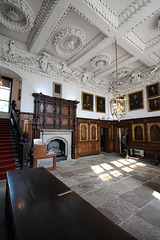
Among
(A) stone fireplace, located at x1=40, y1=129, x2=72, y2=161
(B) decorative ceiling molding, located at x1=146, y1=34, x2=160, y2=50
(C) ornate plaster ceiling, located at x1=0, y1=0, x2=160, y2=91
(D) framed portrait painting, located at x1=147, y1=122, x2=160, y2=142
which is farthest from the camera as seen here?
(D) framed portrait painting, located at x1=147, y1=122, x2=160, y2=142

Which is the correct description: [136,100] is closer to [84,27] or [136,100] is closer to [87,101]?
[87,101]

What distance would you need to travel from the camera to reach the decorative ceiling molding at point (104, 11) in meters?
3.86

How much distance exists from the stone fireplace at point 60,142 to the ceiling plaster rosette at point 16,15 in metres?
5.04

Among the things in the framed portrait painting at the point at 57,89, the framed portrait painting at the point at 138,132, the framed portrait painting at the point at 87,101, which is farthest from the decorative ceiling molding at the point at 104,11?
the framed portrait painting at the point at 138,132

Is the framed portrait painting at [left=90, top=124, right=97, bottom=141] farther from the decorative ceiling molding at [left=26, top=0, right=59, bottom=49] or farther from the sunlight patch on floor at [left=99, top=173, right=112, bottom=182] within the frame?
the decorative ceiling molding at [left=26, top=0, right=59, bottom=49]

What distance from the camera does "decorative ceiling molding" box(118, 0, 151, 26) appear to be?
3885 mm

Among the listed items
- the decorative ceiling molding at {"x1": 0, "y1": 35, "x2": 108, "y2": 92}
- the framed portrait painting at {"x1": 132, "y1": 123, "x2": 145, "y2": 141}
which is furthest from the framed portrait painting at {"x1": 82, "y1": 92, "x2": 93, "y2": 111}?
the framed portrait painting at {"x1": 132, "y1": 123, "x2": 145, "y2": 141}

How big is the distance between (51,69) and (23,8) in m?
3.21

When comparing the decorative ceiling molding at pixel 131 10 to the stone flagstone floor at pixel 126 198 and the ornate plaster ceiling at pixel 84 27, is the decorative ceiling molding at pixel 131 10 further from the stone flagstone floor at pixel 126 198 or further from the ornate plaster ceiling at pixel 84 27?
the stone flagstone floor at pixel 126 198

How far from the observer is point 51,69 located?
7125 millimetres

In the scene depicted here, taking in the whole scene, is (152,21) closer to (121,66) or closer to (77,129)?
(121,66)

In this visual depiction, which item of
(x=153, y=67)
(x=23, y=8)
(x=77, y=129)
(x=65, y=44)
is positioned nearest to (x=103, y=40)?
(x=65, y=44)

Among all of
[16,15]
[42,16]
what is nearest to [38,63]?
[16,15]

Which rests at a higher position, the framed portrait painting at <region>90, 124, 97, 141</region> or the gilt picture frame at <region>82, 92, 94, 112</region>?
the gilt picture frame at <region>82, 92, 94, 112</region>
